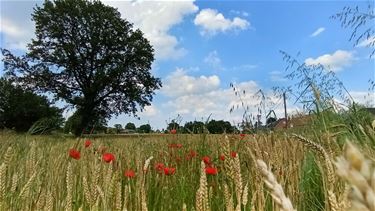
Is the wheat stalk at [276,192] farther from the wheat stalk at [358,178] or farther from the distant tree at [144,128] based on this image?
the distant tree at [144,128]

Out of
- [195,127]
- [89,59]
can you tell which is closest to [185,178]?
[195,127]

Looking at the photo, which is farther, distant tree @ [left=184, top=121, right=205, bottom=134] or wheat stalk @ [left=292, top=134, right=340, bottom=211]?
distant tree @ [left=184, top=121, right=205, bottom=134]

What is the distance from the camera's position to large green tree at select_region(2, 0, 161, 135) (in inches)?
1553

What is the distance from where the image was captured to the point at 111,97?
134 ft

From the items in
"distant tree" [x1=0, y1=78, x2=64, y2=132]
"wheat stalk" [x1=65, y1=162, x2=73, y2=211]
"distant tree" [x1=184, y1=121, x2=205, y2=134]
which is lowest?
"wheat stalk" [x1=65, y1=162, x2=73, y2=211]

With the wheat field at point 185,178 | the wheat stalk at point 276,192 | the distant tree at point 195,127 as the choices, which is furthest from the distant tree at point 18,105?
the wheat stalk at point 276,192

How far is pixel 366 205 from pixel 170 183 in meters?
3.18

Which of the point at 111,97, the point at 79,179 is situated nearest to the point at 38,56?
the point at 111,97

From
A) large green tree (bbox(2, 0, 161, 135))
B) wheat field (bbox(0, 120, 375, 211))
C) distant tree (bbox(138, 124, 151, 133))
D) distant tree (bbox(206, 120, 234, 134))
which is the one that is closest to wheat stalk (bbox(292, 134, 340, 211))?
wheat field (bbox(0, 120, 375, 211))

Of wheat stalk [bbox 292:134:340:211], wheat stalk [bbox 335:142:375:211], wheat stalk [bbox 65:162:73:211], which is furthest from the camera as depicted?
wheat stalk [bbox 65:162:73:211]

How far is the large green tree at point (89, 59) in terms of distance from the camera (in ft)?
129

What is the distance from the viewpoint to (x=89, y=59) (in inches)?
1590

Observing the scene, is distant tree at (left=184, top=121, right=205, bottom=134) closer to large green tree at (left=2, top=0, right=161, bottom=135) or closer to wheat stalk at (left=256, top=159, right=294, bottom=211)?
wheat stalk at (left=256, top=159, right=294, bottom=211)

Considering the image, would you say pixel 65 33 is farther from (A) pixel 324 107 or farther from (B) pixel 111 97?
(A) pixel 324 107
